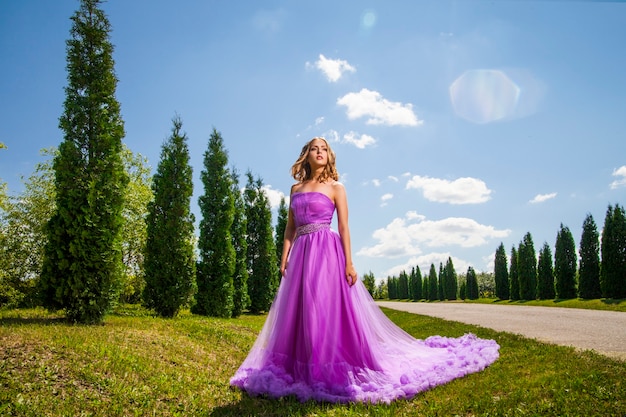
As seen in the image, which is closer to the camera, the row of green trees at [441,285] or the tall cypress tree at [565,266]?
the tall cypress tree at [565,266]

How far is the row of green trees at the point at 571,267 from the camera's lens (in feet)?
109

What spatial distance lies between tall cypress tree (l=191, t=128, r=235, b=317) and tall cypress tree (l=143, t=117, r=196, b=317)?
112 inches

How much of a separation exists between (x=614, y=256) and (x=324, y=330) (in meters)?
38.3

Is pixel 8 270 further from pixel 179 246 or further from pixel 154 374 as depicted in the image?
pixel 154 374

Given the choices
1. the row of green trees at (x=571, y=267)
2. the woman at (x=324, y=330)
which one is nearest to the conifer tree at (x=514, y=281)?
the row of green trees at (x=571, y=267)

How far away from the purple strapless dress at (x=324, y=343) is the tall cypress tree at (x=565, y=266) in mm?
42105

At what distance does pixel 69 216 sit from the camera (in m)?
10.1

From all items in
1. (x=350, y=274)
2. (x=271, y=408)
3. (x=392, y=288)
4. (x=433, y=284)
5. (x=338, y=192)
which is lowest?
(x=392, y=288)

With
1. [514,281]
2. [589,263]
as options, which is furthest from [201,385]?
[514,281]

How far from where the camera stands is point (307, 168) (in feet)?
18.1

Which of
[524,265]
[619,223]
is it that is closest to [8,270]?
[619,223]

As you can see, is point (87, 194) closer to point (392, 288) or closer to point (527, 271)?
point (527, 271)

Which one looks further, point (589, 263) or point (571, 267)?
point (571, 267)

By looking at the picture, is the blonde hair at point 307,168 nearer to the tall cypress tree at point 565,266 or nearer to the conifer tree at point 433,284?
the tall cypress tree at point 565,266
